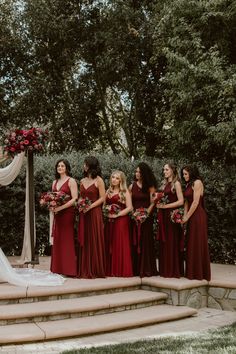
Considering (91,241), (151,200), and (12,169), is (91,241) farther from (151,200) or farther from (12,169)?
(12,169)

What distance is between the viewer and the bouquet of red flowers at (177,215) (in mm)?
8977

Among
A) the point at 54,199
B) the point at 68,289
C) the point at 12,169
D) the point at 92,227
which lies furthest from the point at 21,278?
the point at 12,169

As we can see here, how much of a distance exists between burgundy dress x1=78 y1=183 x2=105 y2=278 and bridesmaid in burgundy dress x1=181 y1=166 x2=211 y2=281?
149cm

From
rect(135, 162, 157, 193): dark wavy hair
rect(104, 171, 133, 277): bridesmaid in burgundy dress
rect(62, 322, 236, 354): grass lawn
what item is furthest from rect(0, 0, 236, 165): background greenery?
rect(62, 322, 236, 354): grass lawn

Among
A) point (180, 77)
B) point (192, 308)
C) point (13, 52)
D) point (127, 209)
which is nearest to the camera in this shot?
point (192, 308)

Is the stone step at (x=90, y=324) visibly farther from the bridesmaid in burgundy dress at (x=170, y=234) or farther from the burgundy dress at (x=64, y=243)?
the burgundy dress at (x=64, y=243)

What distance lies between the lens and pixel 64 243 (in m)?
9.17

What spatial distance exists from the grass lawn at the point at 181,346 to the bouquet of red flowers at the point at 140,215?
266 centimetres

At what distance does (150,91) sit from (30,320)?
42.8 feet

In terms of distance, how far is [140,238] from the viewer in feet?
30.9

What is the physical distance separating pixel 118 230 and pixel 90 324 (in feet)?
8.29

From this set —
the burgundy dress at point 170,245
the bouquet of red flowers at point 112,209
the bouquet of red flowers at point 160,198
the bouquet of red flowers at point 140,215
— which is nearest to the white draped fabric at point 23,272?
the bouquet of red flowers at point 112,209

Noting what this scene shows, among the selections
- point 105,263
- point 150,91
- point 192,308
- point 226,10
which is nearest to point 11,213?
point 105,263

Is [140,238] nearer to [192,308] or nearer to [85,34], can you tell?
[192,308]
